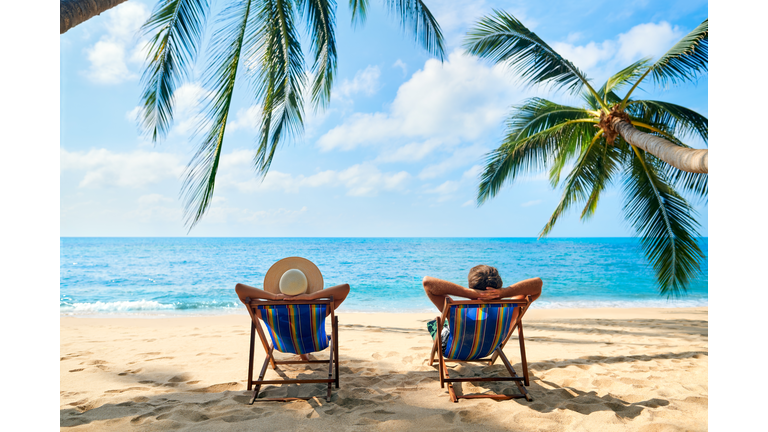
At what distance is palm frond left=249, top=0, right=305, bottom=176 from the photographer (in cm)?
422

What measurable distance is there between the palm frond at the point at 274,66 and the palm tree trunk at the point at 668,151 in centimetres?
395

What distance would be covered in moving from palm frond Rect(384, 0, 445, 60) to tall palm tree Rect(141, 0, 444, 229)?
11 mm

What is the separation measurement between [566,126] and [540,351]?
12.7ft

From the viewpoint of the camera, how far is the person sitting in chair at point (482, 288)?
2.54 meters

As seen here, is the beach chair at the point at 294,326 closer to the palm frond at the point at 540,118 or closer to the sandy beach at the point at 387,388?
the sandy beach at the point at 387,388

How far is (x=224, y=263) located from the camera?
945 inches

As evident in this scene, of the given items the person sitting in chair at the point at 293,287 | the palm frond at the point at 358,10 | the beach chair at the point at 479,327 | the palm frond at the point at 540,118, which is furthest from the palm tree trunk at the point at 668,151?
the palm frond at the point at 358,10

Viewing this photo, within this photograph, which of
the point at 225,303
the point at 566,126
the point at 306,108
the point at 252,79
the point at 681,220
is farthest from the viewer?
the point at 225,303

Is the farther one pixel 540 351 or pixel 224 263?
pixel 224 263

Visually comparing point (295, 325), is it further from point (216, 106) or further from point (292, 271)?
point (216, 106)

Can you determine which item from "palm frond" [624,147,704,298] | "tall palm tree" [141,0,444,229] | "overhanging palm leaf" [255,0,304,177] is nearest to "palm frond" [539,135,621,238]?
"palm frond" [624,147,704,298]

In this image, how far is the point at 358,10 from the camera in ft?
16.0
